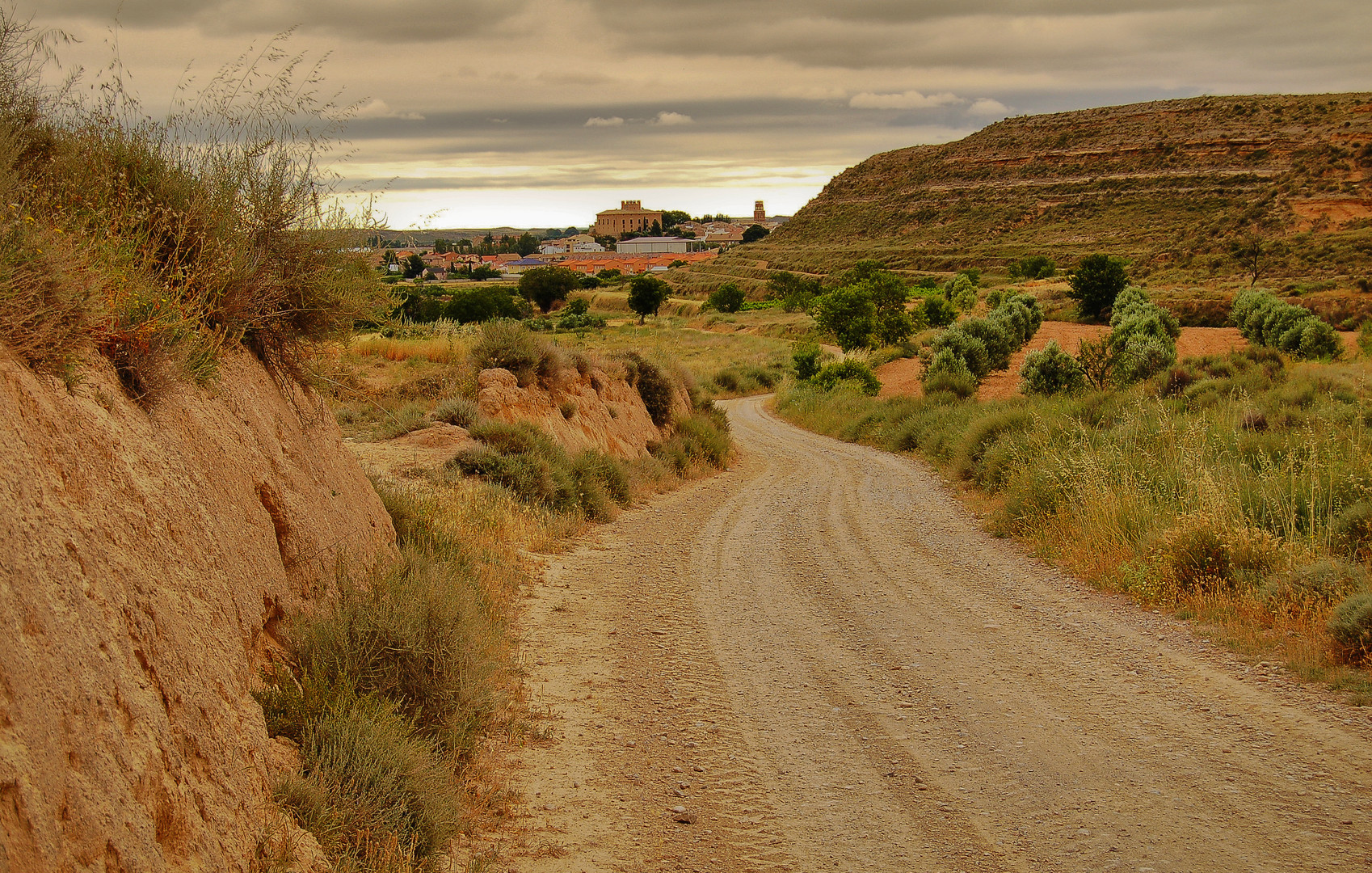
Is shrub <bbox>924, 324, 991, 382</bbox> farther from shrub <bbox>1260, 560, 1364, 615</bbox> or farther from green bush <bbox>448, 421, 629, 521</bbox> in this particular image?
shrub <bbox>1260, 560, 1364, 615</bbox>

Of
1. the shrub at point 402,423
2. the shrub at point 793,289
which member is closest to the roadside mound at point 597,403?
the shrub at point 402,423

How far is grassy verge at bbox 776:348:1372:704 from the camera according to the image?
7.69m

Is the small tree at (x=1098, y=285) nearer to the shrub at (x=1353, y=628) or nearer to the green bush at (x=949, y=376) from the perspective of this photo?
the green bush at (x=949, y=376)

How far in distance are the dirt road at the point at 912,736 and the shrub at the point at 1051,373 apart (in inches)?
654

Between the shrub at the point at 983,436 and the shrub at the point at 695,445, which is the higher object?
the shrub at the point at 983,436

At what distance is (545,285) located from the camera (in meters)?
86.8

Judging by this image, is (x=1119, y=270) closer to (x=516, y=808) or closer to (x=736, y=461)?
(x=736, y=461)

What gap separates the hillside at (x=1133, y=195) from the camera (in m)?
60.2

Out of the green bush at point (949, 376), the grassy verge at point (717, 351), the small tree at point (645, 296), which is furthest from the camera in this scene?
the small tree at point (645, 296)

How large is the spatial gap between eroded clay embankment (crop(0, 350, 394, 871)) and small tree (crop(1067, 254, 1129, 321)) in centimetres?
4969

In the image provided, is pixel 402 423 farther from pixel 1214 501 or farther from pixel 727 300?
pixel 727 300

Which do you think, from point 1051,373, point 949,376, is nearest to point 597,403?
point 1051,373

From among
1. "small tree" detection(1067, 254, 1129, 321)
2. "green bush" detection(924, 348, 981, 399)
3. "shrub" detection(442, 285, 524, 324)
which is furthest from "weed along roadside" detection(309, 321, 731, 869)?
"small tree" detection(1067, 254, 1129, 321)

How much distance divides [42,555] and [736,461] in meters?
20.5
